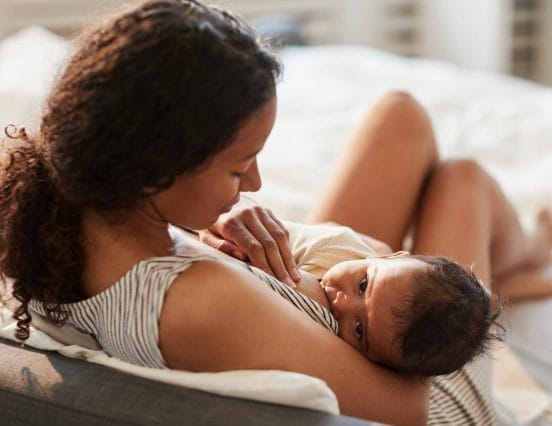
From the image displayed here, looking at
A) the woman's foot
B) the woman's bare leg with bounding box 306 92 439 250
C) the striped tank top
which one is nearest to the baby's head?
the striped tank top

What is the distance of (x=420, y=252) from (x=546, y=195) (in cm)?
71

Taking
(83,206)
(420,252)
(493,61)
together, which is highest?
(83,206)

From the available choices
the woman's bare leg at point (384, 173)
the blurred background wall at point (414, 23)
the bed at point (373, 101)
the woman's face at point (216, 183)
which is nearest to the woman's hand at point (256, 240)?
the woman's face at point (216, 183)

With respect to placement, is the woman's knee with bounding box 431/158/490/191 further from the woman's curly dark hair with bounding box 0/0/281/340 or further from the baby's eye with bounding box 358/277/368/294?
the woman's curly dark hair with bounding box 0/0/281/340

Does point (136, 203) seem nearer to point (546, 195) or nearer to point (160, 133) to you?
point (160, 133)

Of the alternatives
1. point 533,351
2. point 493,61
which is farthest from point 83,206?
point 493,61

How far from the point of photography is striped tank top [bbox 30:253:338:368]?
102cm

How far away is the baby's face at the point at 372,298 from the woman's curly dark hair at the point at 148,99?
0.33m

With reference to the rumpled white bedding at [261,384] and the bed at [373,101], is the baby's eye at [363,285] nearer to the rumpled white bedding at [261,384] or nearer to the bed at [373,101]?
the rumpled white bedding at [261,384]

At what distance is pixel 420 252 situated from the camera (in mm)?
1578

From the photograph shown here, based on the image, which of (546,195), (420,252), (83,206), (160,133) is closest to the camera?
(160,133)

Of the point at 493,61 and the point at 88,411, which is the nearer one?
the point at 88,411

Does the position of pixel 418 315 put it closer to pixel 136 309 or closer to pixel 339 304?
pixel 339 304

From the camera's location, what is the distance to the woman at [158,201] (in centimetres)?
94
